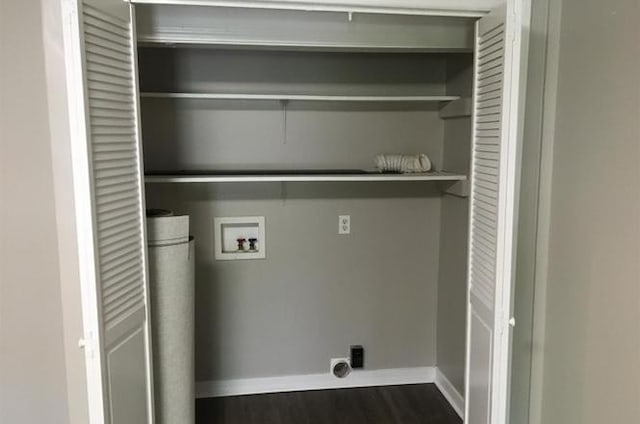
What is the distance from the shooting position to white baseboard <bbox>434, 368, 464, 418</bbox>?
3039 mm

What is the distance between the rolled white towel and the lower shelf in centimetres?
5

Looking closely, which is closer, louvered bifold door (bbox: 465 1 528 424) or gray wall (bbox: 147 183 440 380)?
louvered bifold door (bbox: 465 1 528 424)

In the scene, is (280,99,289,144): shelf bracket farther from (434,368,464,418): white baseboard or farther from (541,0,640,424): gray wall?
(434,368,464,418): white baseboard

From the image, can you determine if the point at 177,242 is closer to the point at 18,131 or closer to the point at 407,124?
the point at 18,131

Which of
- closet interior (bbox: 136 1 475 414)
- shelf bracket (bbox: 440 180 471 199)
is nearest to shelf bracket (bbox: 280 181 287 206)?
closet interior (bbox: 136 1 475 414)

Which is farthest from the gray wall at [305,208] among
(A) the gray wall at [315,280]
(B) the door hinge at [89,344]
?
(B) the door hinge at [89,344]

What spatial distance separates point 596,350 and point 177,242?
1.58 m

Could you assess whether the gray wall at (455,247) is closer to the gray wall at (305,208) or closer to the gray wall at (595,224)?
the gray wall at (305,208)

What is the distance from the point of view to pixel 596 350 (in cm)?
178

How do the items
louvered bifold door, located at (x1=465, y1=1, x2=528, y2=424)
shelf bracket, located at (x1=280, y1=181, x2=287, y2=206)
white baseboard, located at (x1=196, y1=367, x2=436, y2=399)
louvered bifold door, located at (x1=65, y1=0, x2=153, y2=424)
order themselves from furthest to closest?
white baseboard, located at (x1=196, y1=367, x2=436, y2=399) → shelf bracket, located at (x1=280, y1=181, x2=287, y2=206) → louvered bifold door, located at (x1=465, y1=1, x2=528, y2=424) → louvered bifold door, located at (x1=65, y1=0, x2=153, y2=424)

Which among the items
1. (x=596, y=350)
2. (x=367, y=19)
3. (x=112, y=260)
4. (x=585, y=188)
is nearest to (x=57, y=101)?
(x=112, y=260)

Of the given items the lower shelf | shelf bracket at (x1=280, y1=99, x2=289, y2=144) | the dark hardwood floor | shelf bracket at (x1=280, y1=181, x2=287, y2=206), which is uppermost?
shelf bracket at (x1=280, y1=99, x2=289, y2=144)

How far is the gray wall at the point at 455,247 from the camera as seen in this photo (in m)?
2.95

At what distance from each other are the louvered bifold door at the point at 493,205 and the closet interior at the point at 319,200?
80cm
